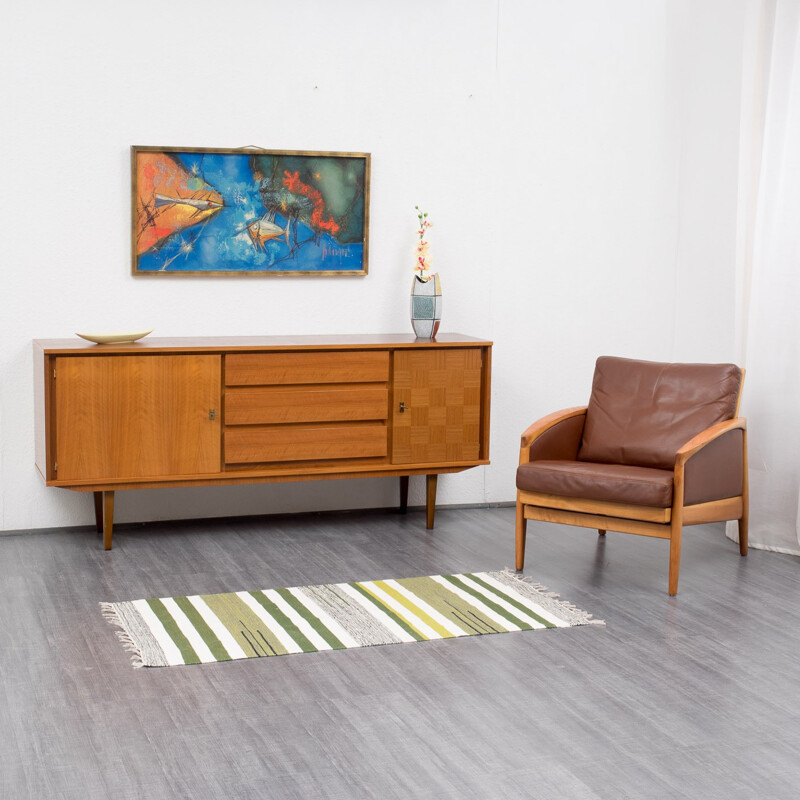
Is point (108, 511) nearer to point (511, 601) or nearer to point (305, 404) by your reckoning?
point (305, 404)

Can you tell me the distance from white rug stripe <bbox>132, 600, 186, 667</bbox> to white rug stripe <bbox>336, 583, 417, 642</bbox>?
0.70 metres

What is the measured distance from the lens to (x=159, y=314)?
4984mm

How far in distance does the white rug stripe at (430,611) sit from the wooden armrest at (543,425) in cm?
82

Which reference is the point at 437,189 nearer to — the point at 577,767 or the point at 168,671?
the point at 168,671

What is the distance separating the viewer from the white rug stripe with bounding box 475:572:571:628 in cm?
381

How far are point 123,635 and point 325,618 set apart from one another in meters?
0.68

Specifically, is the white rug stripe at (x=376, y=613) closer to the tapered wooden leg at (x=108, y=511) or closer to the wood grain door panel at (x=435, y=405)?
the wood grain door panel at (x=435, y=405)

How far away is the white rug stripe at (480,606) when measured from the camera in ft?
12.3

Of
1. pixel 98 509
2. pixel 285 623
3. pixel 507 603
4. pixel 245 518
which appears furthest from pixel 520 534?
pixel 98 509

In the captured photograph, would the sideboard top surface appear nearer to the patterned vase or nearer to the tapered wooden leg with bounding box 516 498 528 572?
the patterned vase

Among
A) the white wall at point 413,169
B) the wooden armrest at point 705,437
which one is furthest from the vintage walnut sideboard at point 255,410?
the wooden armrest at point 705,437

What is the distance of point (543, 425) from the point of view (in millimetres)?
4633
